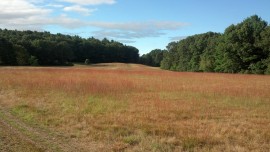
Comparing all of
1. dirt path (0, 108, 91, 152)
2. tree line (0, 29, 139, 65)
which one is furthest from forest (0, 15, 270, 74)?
dirt path (0, 108, 91, 152)

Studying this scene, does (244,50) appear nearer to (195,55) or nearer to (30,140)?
(195,55)

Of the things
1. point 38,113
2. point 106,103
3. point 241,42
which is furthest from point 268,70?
point 38,113

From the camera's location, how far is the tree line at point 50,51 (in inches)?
3253

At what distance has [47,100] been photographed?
16656 mm

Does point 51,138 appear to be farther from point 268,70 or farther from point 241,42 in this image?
point 241,42

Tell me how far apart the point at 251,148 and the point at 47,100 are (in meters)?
10.6

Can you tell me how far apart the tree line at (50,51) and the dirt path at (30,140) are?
72994 mm

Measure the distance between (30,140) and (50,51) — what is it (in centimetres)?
8991

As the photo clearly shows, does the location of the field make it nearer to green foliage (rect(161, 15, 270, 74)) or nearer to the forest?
green foliage (rect(161, 15, 270, 74))

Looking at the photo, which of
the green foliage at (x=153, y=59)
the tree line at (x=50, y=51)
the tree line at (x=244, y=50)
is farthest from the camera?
the green foliage at (x=153, y=59)

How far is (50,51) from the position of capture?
9619 cm

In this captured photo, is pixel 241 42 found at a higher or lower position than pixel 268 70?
higher

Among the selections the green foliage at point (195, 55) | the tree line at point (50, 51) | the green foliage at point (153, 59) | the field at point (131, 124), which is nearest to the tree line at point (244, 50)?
the green foliage at point (195, 55)

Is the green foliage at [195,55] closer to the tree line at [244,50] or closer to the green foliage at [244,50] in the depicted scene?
the tree line at [244,50]
